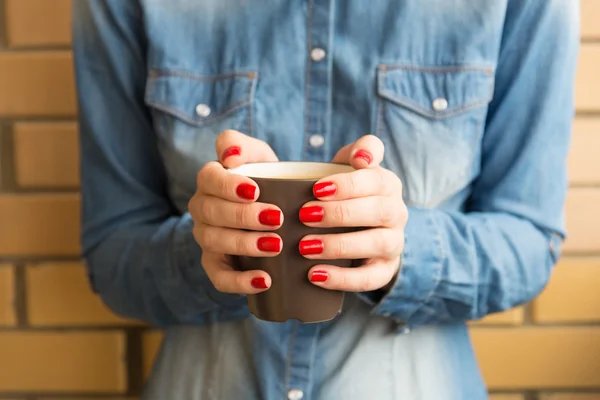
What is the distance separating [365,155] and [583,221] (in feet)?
1.87

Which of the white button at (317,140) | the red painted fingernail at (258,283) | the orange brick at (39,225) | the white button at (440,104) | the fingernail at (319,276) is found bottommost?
the orange brick at (39,225)

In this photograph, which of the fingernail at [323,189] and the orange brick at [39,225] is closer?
the fingernail at [323,189]

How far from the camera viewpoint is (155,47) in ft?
2.56

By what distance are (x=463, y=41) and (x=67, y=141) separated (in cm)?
60

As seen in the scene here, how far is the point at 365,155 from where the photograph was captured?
0.57 m

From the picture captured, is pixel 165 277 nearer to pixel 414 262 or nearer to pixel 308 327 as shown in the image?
pixel 308 327

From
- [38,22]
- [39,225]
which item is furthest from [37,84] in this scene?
[39,225]

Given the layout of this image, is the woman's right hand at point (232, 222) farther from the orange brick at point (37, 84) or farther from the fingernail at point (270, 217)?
the orange brick at point (37, 84)

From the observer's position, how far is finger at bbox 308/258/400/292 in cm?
55

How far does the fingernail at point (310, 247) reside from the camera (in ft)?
1.74

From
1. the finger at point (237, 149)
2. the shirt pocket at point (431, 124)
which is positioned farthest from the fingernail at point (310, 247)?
the shirt pocket at point (431, 124)

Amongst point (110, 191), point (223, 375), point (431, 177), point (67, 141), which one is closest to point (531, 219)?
point (431, 177)

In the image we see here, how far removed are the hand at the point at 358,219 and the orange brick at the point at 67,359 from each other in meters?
0.62

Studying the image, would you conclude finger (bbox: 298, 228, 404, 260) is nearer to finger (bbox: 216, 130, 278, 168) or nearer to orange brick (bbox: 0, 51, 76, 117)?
finger (bbox: 216, 130, 278, 168)
